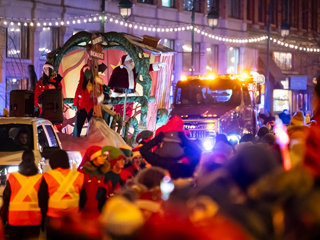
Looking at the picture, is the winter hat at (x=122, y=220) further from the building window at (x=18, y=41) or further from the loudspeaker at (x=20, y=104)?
the building window at (x=18, y=41)

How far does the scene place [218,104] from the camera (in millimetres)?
17250

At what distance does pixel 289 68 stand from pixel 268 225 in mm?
43664

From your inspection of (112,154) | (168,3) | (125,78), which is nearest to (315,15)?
(168,3)

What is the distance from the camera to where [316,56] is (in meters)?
45.1

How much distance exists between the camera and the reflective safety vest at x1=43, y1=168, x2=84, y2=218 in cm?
640

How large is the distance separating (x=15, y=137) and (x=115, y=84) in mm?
6412

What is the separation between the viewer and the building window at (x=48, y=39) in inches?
1087

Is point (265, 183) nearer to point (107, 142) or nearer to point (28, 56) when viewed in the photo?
point (107, 142)

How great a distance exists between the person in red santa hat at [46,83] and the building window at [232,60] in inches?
974

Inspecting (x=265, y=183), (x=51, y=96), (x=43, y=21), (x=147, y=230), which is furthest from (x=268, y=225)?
(x=43, y=21)

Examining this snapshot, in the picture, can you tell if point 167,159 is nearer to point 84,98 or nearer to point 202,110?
point 84,98

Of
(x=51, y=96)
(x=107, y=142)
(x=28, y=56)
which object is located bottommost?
(x=107, y=142)

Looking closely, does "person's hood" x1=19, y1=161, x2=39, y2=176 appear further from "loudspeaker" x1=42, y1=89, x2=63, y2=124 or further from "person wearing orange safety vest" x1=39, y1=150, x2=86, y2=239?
"loudspeaker" x1=42, y1=89, x2=63, y2=124

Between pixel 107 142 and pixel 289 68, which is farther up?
pixel 289 68
